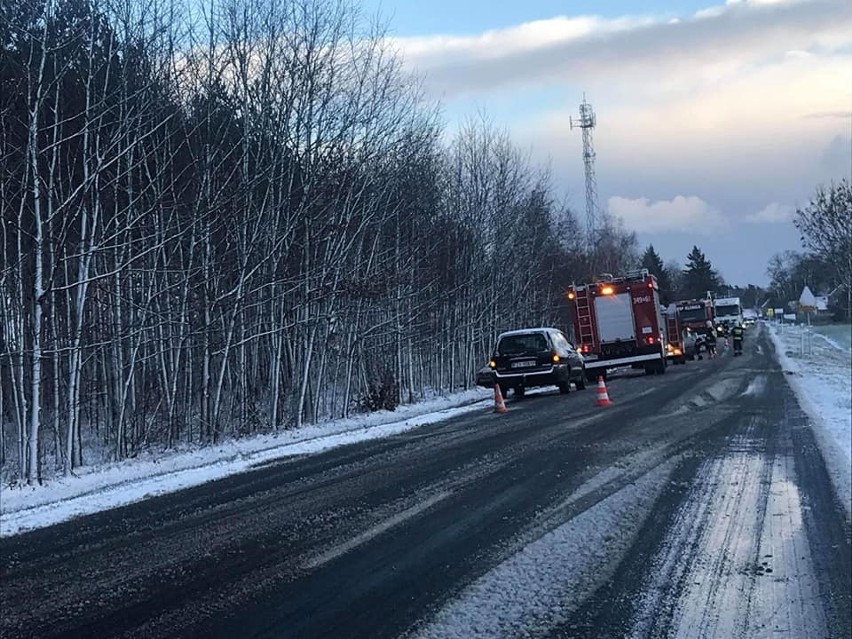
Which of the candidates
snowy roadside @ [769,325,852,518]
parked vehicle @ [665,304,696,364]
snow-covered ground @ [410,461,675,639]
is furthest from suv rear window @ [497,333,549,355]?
snow-covered ground @ [410,461,675,639]

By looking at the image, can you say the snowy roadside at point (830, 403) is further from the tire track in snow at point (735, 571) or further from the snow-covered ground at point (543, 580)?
the snow-covered ground at point (543, 580)

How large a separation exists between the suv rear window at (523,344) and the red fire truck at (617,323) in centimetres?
736

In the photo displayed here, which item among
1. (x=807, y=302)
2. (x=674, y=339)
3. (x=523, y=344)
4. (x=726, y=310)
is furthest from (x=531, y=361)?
(x=726, y=310)

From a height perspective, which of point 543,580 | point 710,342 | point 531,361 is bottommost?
point 543,580

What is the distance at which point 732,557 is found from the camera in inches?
264

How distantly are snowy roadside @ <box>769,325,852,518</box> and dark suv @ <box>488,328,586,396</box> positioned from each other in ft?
20.6

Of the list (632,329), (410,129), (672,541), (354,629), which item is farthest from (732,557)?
(632,329)

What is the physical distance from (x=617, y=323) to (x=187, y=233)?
1988 cm

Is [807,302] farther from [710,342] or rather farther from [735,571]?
[735,571]

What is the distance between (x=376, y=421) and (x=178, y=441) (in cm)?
443

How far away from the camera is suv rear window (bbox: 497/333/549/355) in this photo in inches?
963

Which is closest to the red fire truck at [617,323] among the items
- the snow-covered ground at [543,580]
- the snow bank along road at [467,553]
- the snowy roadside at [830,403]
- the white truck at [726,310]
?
the snowy roadside at [830,403]

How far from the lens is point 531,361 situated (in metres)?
24.3

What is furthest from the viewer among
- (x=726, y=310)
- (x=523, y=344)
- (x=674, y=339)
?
(x=726, y=310)
